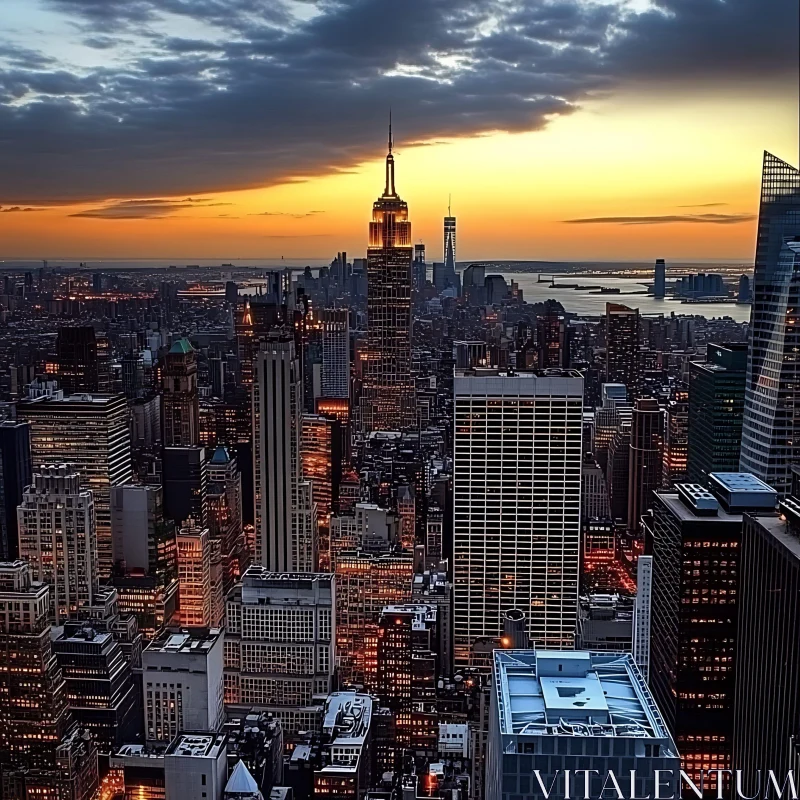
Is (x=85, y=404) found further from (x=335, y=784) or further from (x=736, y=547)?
(x=736, y=547)

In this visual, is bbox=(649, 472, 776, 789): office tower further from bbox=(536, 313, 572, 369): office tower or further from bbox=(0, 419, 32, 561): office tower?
bbox=(0, 419, 32, 561): office tower

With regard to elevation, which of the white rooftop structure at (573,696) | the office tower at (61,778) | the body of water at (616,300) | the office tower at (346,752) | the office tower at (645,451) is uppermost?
the body of water at (616,300)

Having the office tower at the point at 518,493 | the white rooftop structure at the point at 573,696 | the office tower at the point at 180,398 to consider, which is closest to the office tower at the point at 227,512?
the office tower at the point at 180,398

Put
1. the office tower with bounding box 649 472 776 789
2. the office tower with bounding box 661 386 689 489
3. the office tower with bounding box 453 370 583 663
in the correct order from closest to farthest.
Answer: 1. the office tower with bounding box 649 472 776 789
2. the office tower with bounding box 661 386 689 489
3. the office tower with bounding box 453 370 583 663

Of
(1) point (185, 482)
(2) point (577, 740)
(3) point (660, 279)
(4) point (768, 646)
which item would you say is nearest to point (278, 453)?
(1) point (185, 482)

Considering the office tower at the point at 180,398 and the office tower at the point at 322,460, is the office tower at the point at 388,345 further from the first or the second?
the office tower at the point at 180,398

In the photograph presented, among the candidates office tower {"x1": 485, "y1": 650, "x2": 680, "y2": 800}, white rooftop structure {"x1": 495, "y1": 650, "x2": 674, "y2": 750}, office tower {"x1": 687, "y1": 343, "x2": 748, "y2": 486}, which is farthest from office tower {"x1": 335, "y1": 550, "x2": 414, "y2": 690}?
office tower {"x1": 485, "y1": 650, "x2": 680, "y2": 800}

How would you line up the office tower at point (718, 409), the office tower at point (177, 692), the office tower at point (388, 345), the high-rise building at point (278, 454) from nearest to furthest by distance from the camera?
the office tower at point (177, 692) < the office tower at point (718, 409) < the high-rise building at point (278, 454) < the office tower at point (388, 345)

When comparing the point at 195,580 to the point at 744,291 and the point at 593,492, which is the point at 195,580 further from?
the point at 744,291
